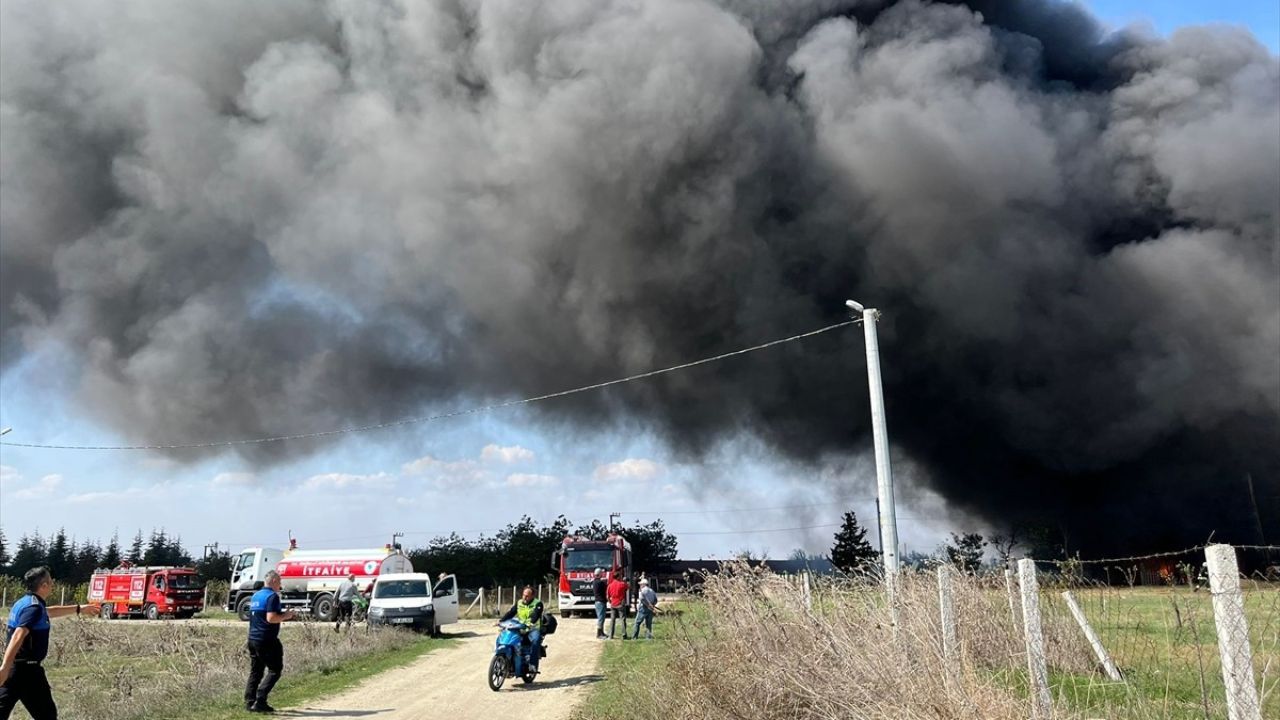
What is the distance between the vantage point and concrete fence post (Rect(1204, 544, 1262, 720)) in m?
4.15

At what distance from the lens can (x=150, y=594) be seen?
37031 millimetres

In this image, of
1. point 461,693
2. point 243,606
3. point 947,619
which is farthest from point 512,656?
point 243,606

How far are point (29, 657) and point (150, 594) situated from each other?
1353 inches

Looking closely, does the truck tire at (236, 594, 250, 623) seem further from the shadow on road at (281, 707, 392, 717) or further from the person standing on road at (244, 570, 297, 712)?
the person standing on road at (244, 570, 297, 712)

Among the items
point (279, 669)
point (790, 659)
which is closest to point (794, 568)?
point (790, 659)

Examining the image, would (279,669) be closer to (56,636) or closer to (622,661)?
(622,661)

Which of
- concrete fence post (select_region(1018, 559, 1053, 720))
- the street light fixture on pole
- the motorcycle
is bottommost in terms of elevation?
the motorcycle

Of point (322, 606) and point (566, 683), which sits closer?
point (566, 683)

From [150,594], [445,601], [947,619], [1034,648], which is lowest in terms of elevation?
Result: [150,594]

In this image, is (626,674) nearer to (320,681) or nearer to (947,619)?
(320,681)

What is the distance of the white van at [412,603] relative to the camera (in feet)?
73.0

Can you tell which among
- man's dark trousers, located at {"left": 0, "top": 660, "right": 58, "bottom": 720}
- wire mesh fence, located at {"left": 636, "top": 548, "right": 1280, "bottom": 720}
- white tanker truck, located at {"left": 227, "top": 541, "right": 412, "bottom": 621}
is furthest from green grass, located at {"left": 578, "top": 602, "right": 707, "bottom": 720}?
white tanker truck, located at {"left": 227, "top": 541, "right": 412, "bottom": 621}

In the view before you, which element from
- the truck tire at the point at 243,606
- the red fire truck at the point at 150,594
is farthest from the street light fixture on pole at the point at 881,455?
the red fire truck at the point at 150,594

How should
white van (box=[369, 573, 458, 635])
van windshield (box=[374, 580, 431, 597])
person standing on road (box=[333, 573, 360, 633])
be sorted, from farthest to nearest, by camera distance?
person standing on road (box=[333, 573, 360, 633]) → van windshield (box=[374, 580, 431, 597]) → white van (box=[369, 573, 458, 635])
